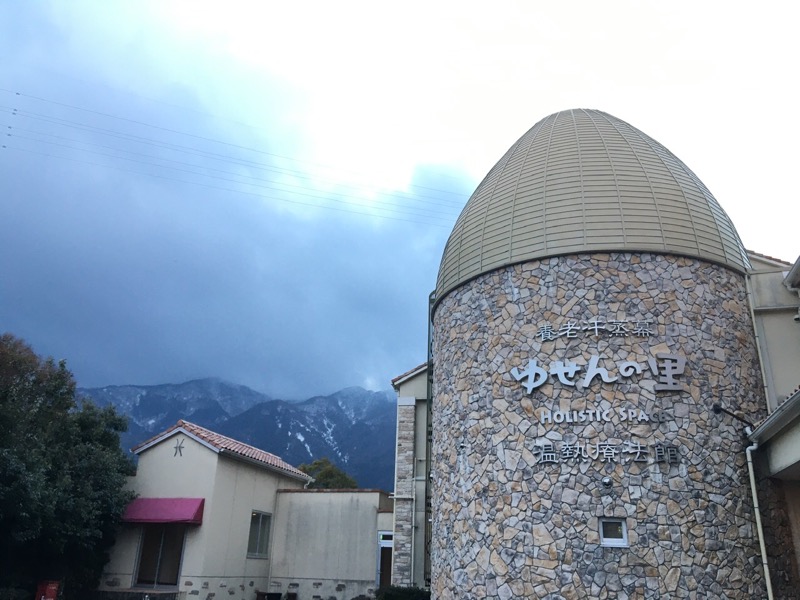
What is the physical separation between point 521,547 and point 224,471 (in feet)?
38.3

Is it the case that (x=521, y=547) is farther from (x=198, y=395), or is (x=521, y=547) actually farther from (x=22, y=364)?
(x=198, y=395)

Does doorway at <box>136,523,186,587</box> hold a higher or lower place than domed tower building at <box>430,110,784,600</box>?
lower

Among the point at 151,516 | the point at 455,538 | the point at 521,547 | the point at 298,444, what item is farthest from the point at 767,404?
the point at 298,444

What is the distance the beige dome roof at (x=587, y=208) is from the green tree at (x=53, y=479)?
36.4 feet

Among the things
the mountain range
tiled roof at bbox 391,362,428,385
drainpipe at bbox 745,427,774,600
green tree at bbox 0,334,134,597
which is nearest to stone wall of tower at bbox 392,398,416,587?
tiled roof at bbox 391,362,428,385

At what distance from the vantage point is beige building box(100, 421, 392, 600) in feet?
60.8

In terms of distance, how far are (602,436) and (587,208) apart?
4379 millimetres

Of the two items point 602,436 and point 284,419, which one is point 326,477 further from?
point 284,419

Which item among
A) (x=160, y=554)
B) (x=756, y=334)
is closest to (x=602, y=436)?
(x=756, y=334)

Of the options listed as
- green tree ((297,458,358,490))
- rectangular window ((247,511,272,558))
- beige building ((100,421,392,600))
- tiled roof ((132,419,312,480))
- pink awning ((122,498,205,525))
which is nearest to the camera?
pink awning ((122,498,205,525))

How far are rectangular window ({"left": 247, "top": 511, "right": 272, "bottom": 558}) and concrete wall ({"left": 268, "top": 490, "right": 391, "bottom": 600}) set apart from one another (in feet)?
1.17

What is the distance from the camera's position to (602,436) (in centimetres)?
1063

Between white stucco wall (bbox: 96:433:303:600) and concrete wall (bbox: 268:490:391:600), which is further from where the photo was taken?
concrete wall (bbox: 268:490:391:600)

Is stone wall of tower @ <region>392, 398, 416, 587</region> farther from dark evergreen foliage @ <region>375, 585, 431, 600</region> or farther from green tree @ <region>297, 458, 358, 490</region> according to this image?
green tree @ <region>297, 458, 358, 490</region>
